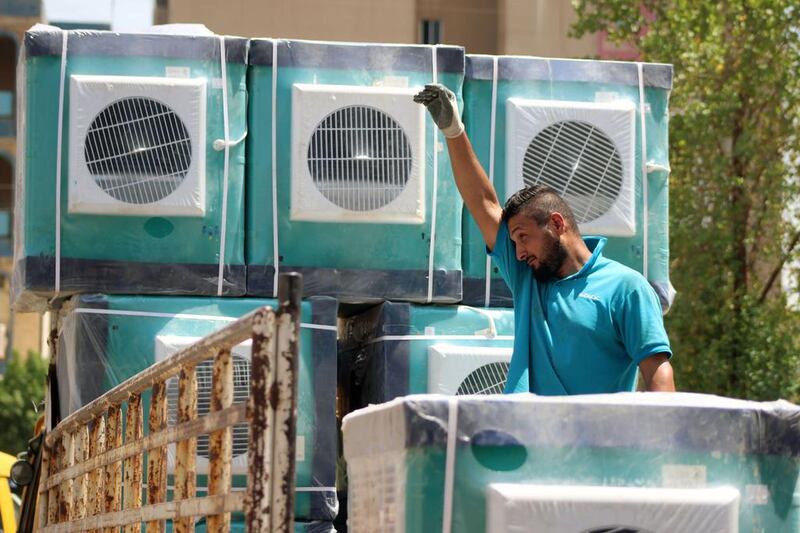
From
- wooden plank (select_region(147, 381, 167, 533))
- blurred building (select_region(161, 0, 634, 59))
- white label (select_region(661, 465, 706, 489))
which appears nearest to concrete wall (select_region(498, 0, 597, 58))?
blurred building (select_region(161, 0, 634, 59))

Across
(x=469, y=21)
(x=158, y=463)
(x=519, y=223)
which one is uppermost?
(x=469, y=21)

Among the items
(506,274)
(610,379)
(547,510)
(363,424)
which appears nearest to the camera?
(547,510)

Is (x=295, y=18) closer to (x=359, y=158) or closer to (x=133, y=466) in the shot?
(x=359, y=158)

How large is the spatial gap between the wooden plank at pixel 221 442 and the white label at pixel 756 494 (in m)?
1.23

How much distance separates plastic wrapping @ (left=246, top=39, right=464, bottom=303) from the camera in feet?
18.4

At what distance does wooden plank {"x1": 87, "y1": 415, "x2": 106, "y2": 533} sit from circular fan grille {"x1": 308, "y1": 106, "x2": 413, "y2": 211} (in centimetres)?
134

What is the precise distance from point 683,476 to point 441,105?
2025 mm

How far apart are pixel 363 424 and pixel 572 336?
1229 mm

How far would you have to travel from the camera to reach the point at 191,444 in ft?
12.1

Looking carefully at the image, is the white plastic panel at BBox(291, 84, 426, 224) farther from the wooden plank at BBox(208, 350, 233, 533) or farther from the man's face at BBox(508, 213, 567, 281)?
the wooden plank at BBox(208, 350, 233, 533)

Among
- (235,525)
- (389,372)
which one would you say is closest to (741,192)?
(389,372)

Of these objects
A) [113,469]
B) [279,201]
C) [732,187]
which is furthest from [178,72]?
[732,187]

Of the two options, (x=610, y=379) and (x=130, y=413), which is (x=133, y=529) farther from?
(x=610, y=379)

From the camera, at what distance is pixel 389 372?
220 inches
